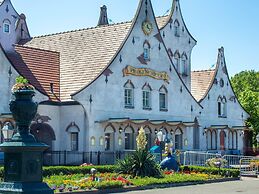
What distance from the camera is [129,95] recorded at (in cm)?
4019

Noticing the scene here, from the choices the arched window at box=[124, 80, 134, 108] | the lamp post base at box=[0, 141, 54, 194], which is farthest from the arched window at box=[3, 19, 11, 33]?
the lamp post base at box=[0, 141, 54, 194]

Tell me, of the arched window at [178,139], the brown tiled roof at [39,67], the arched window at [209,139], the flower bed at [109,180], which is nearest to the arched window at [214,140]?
the arched window at [209,139]

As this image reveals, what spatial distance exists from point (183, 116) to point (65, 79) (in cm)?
1130

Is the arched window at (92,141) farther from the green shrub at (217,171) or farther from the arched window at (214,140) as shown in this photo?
the arched window at (214,140)

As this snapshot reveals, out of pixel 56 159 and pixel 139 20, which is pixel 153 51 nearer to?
pixel 139 20

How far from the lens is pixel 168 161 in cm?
3156

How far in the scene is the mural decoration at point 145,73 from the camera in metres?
39.4

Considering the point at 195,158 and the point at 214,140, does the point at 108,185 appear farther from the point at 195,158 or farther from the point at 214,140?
the point at 214,140

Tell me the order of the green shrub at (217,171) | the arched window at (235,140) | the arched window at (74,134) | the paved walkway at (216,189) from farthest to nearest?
the arched window at (235,140)
the arched window at (74,134)
the green shrub at (217,171)
the paved walkway at (216,189)

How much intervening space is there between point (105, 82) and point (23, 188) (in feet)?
86.1

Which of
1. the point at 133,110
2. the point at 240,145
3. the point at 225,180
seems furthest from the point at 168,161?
the point at 240,145

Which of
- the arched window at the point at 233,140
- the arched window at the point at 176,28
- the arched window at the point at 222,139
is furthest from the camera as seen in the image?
the arched window at the point at 233,140

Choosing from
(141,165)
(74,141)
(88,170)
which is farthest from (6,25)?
(141,165)

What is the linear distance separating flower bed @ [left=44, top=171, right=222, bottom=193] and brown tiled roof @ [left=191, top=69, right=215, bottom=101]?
21477mm
